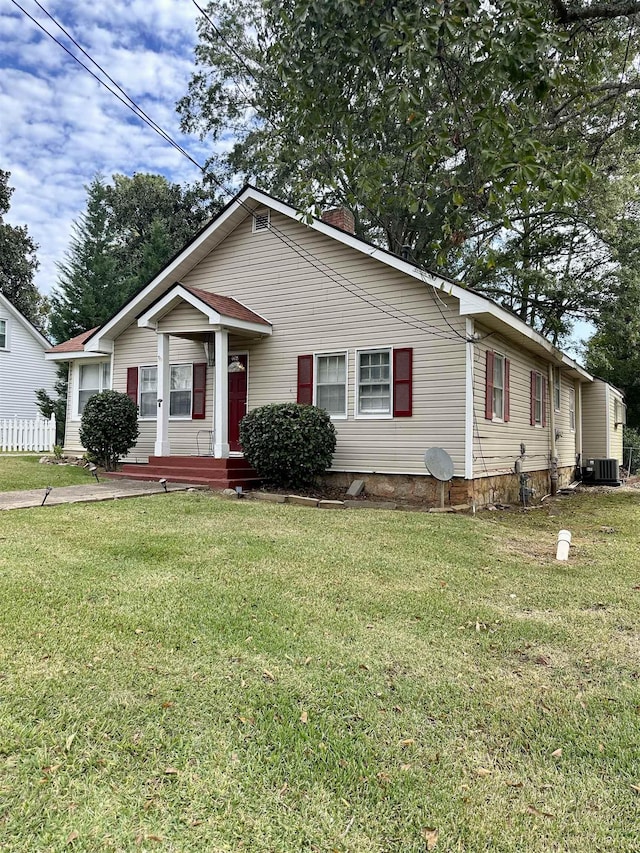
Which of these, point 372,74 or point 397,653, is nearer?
point 397,653

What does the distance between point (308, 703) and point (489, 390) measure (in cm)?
880

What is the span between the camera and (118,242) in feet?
106

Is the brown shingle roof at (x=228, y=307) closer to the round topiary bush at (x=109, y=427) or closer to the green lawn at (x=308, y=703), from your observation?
the round topiary bush at (x=109, y=427)

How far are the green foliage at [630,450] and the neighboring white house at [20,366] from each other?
26.8 metres

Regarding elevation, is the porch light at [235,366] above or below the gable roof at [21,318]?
below

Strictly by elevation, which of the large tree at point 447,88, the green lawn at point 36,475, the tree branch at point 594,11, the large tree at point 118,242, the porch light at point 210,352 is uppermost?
the large tree at point 118,242

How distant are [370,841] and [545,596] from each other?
128 inches

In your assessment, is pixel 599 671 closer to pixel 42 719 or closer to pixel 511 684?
pixel 511 684

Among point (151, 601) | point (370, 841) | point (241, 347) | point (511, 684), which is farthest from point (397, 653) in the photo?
point (241, 347)

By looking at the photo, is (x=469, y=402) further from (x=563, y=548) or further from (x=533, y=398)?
(x=533, y=398)

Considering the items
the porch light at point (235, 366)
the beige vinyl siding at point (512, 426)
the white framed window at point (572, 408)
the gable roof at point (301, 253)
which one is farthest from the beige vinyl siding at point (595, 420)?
the porch light at point (235, 366)

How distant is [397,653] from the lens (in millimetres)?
3402

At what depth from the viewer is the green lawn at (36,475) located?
10.1 m

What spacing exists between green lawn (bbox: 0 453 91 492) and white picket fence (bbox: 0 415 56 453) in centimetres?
504
